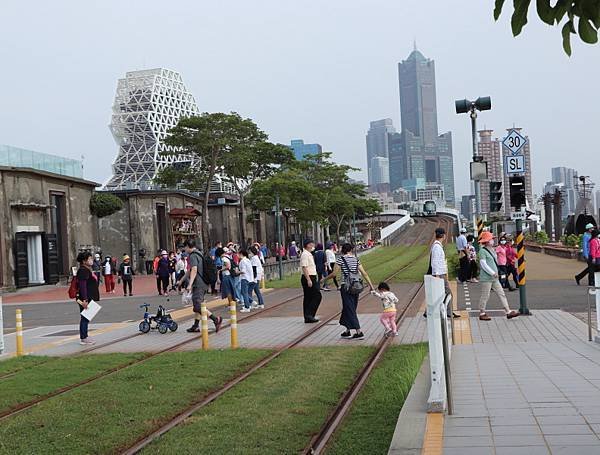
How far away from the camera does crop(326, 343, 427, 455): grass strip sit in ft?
20.2

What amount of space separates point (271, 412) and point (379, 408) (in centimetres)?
108

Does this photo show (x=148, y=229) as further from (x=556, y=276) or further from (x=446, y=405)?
(x=446, y=405)

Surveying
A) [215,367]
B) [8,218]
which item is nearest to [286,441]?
[215,367]

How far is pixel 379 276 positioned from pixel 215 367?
20.7m

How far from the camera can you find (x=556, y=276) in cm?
2691

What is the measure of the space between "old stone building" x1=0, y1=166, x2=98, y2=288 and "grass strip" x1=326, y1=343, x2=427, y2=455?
2762cm

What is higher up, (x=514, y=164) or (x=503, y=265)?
(x=514, y=164)

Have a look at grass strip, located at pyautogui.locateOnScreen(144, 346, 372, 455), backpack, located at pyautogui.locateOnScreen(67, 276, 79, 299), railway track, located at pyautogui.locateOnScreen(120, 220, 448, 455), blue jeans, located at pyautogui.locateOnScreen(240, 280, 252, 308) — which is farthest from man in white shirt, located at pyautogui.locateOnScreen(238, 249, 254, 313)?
grass strip, located at pyautogui.locateOnScreen(144, 346, 372, 455)

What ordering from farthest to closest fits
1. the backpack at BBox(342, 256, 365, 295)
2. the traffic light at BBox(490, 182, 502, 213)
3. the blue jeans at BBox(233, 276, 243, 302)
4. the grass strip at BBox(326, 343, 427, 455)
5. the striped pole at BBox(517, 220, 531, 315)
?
the blue jeans at BBox(233, 276, 243, 302) → the traffic light at BBox(490, 182, 502, 213) → the striped pole at BBox(517, 220, 531, 315) → the backpack at BBox(342, 256, 365, 295) → the grass strip at BBox(326, 343, 427, 455)

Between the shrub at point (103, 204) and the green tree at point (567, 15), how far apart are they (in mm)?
41757

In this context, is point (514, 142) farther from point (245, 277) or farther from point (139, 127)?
point (139, 127)

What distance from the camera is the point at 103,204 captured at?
44.1m

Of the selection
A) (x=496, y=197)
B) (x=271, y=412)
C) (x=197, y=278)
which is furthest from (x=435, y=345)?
(x=496, y=197)

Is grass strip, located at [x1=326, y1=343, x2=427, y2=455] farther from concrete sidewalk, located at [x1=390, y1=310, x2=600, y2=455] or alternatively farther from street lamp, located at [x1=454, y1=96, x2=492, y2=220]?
street lamp, located at [x1=454, y1=96, x2=492, y2=220]
